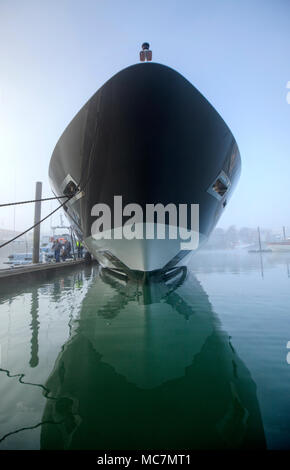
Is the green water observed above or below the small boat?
below

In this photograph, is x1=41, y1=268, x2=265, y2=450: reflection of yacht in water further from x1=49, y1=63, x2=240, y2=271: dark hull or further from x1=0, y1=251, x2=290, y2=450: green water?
x1=49, y1=63, x2=240, y2=271: dark hull

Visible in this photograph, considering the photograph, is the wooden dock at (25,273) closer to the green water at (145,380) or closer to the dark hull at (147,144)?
the green water at (145,380)

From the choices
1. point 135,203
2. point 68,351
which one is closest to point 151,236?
point 135,203

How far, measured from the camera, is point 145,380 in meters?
1.97

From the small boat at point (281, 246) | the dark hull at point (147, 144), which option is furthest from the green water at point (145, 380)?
the small boat at point (281, 246)

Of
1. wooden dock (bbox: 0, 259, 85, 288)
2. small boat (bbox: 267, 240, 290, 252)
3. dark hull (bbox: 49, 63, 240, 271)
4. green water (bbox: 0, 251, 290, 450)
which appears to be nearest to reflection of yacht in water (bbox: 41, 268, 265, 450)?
green water (bbox: 0, 251, 290, 450)

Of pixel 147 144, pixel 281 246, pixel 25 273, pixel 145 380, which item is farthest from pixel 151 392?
pixel 281 246

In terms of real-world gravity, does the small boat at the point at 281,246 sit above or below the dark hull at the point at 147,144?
below

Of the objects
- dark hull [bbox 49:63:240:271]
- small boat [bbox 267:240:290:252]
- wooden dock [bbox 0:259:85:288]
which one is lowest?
wooden dock [bbox 0:259:85:288]

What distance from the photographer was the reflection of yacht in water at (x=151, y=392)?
136cm

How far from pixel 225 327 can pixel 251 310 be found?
3.80 feet

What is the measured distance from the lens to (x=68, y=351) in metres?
2.62

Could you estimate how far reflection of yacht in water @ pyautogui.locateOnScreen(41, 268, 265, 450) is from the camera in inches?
53.5

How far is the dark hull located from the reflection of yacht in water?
2.57 m
